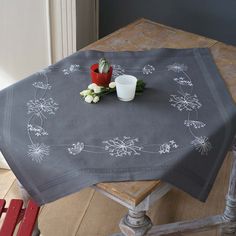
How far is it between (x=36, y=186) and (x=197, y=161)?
0.47 m

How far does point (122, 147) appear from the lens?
1.44 metres

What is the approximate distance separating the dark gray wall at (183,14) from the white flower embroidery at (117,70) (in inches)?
37.7

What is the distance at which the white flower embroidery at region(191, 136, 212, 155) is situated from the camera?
4.81 feet

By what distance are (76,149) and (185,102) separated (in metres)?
0.45

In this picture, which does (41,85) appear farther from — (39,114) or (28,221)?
(28,221)

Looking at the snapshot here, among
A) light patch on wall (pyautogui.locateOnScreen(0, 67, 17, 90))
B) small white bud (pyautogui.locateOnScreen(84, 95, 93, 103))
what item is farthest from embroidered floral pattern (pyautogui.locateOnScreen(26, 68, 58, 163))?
light patch on wall (pyautogui.locateOnScreen(0, 67, 17, 90))

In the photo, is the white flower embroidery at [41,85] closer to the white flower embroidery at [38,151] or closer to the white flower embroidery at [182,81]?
the white flower embroidery at [38,151]

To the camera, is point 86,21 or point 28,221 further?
point 86,21

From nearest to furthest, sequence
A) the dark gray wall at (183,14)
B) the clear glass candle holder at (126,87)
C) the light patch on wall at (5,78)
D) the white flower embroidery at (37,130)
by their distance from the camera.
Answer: the white flower embroidery at (37,130), the clear glass candle holder at (126,87), the light patch on wall at (5,78), the dark gray wall at (183,14)

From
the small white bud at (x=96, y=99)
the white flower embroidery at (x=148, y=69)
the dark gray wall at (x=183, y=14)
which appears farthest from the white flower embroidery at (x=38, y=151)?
the dark gray wall at (x=183, y=14)

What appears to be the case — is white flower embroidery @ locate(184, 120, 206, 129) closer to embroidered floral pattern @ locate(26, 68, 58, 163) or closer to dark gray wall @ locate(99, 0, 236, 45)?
embroidered floral pattern @ locate(26, 68, 58, 163)

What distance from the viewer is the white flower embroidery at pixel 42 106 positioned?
158cm

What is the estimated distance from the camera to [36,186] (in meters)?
1.39

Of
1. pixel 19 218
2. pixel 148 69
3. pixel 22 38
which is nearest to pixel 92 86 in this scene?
pixel 148 69
